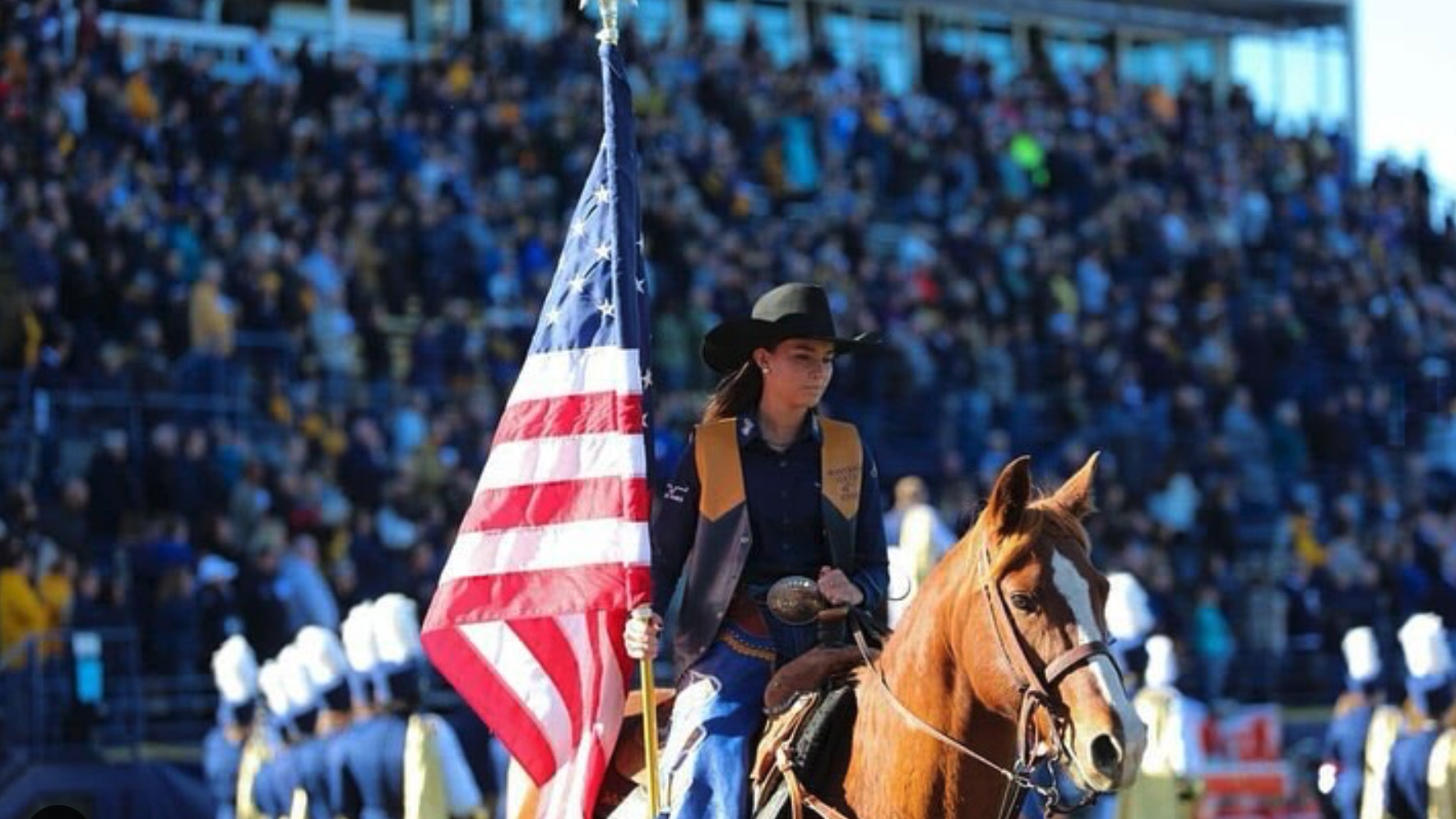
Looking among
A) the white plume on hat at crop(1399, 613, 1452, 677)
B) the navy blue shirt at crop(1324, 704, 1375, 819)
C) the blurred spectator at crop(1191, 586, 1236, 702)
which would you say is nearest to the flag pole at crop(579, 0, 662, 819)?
the white plume on hat at crop(1399, 613, 1452, 677)

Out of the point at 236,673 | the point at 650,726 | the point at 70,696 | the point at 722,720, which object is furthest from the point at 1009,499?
the point at 70,696

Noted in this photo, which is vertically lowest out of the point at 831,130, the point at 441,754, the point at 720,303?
the point at 441,754

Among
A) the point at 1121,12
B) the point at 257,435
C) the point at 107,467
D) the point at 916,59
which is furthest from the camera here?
the point at 1121,12

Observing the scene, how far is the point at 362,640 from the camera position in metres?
13.9

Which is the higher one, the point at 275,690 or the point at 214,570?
the point at 214,570

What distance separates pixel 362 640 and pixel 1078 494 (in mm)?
7376

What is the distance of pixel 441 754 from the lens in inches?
513

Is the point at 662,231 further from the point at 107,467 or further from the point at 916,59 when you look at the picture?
the point at 916,59

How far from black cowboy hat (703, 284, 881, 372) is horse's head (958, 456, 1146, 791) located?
111cm

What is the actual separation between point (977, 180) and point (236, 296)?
38.5ft

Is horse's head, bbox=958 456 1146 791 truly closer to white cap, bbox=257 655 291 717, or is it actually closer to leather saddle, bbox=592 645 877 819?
leather saddle, bbox=592 645 877 819

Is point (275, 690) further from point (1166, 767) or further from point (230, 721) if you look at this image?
point (1166, 767)

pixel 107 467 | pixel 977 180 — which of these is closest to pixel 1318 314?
pixel 977 180

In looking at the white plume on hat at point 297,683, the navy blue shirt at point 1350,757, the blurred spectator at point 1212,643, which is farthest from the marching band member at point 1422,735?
the blurred spectator at point 1212,643
